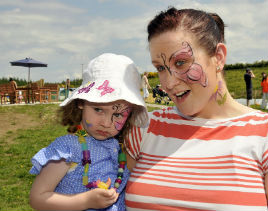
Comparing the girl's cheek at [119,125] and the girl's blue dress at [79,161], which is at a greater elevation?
the girl's cheek at [119,125]

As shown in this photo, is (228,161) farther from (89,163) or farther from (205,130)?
(89,163)

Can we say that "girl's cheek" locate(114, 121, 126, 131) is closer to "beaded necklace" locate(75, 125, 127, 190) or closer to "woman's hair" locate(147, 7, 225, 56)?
"beaded necklace" locate(75, 125, 127, 190)

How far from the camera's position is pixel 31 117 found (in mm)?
15961

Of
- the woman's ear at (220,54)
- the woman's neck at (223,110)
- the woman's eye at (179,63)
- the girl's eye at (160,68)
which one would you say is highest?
the woman's ear at (220,54)

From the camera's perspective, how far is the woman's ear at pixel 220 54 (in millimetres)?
2344

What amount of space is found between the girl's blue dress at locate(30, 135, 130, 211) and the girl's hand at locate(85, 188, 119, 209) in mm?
150

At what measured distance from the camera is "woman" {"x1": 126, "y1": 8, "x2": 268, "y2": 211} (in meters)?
2.01

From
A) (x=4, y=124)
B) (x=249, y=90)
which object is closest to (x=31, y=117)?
(x=4, y=124)

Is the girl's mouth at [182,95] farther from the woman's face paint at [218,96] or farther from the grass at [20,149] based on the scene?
the grass at [20,149]

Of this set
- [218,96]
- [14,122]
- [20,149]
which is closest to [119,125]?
[218,96]

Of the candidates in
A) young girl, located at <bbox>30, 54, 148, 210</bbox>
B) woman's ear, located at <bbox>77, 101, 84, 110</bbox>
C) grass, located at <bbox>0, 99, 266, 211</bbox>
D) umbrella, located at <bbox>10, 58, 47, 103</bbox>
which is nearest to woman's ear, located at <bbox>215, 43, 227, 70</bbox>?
young girl, located at <bbox>30, 54, 148, 210</bbox>

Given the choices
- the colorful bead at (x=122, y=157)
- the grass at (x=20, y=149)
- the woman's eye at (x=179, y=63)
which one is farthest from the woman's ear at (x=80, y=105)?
the woman's eye at (x=179, y=63)

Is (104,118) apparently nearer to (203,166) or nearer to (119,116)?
(119,116)

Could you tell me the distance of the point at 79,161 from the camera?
239 centimetres
